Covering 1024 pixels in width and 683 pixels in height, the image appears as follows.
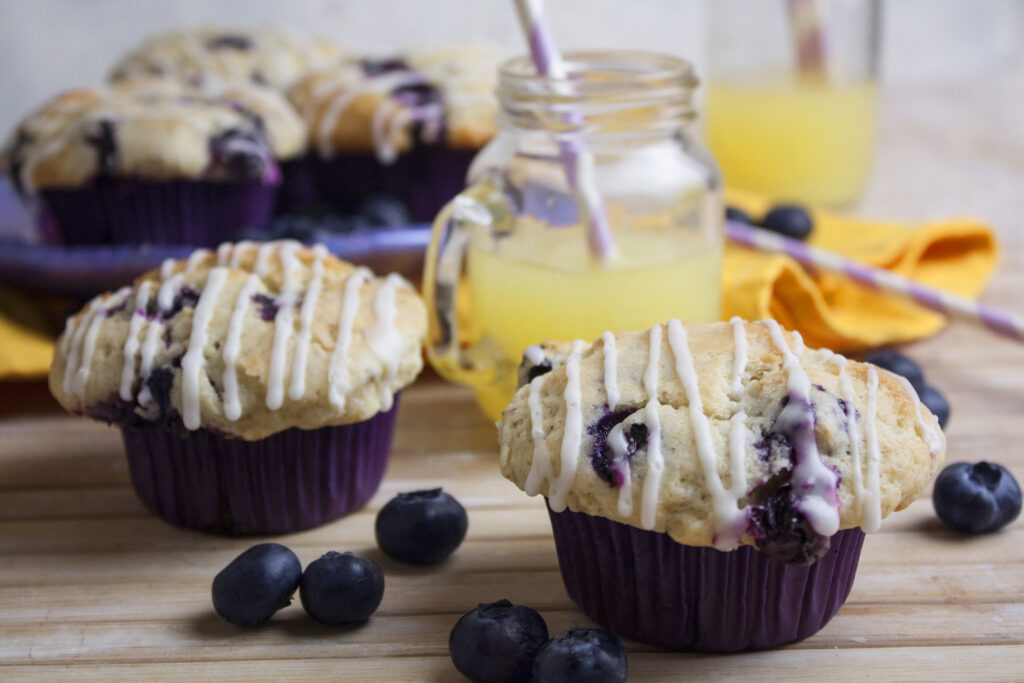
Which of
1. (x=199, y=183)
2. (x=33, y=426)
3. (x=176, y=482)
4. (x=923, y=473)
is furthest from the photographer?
(x=199, y=183)

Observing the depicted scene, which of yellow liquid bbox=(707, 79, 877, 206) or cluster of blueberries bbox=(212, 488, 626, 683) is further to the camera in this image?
yellow liquid bbox=(707, 79, 877, 206)

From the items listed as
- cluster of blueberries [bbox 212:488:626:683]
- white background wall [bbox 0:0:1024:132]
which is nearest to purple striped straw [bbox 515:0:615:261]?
cluster of blueberries [bbox 212:488:626:683]

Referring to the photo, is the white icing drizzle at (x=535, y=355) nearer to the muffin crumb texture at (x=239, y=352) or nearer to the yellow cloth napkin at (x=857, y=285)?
the muffin crumb texture at (x=239, y=352)

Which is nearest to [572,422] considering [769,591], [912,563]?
[769,591]

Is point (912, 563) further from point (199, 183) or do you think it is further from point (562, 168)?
point (199, 183)

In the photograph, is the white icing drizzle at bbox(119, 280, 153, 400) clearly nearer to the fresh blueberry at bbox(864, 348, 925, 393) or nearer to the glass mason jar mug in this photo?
the glass mason jar mug

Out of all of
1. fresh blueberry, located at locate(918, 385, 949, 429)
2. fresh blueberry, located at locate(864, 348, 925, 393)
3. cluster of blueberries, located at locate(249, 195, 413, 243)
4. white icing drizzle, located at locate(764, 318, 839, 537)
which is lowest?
fresh blueberry, located at locate(864, 348, 925, 393)

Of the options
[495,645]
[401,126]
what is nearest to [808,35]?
[401,126]
